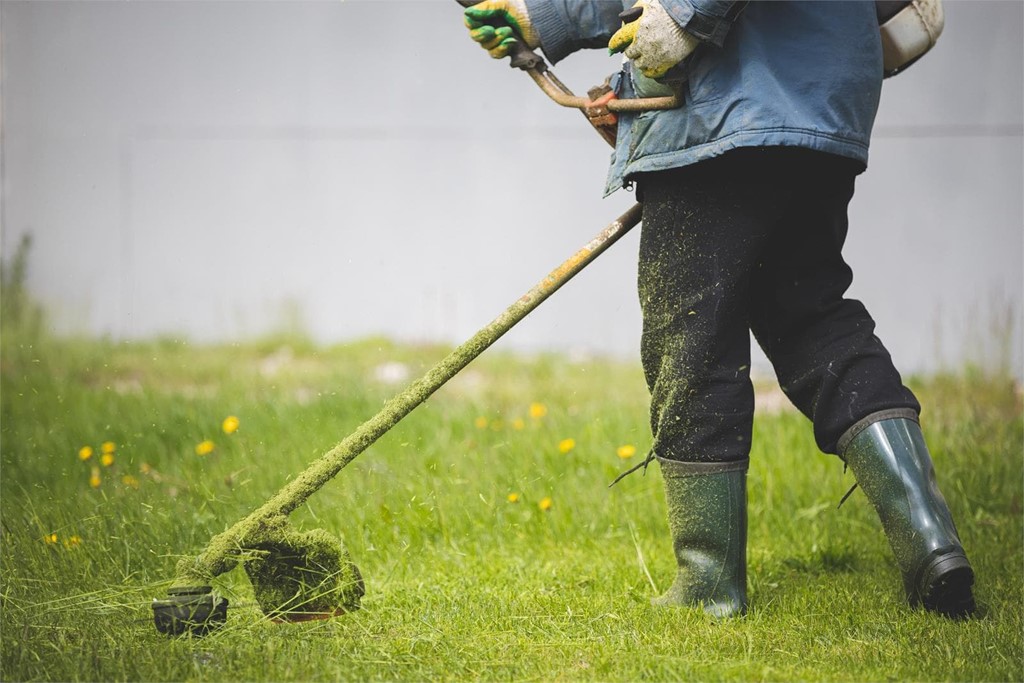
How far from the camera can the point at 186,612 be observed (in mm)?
1912

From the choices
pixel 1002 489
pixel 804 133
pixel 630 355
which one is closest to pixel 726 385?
pixel 804 133

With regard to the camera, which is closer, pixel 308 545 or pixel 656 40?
pixel 656 40

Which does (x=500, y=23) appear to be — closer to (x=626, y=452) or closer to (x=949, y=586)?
(x=626, y=452)

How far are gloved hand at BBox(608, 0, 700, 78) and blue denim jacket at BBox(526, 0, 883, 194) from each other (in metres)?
0.02

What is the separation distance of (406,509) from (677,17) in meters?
1.46

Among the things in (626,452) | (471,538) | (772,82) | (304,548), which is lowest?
(471,538)

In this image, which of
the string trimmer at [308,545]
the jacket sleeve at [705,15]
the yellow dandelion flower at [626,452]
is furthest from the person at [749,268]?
the yellow dandelion flower at [626,452]

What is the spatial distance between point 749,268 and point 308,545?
1010 millimetres

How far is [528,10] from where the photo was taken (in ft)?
7.39

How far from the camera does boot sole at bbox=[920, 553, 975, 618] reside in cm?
193

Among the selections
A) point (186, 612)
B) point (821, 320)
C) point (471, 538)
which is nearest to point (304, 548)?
point (186, 612)

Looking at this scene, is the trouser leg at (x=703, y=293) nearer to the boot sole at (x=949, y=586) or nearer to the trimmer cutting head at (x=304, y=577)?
the boot sole at (x=949, y=586)

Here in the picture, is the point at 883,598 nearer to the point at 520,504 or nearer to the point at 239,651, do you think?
the point at 520,504

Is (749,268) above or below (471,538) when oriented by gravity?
above
